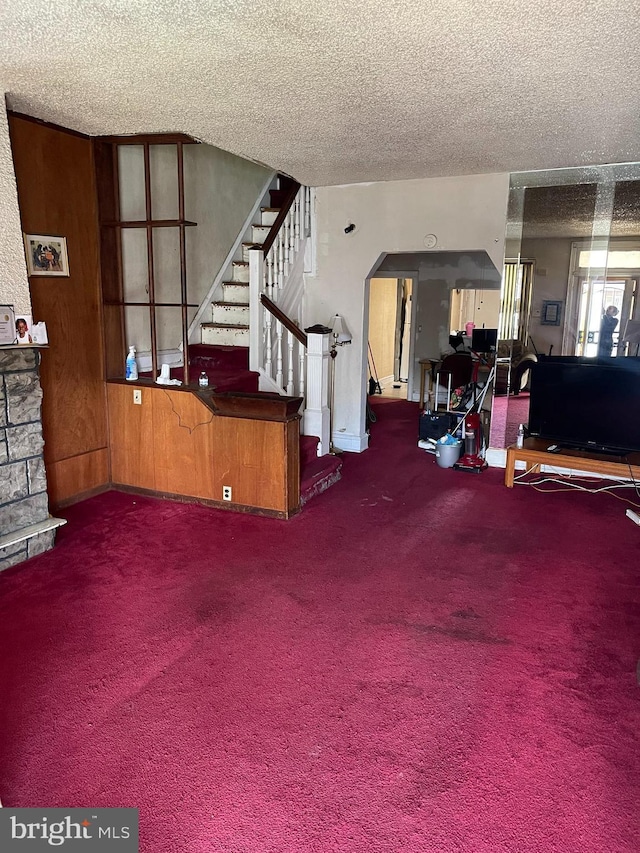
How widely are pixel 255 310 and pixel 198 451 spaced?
1637mm

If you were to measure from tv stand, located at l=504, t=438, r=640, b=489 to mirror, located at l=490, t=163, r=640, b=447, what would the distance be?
0.53 metres

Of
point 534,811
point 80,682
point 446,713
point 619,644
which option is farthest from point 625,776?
point 80,682

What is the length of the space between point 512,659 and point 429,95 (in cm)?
280

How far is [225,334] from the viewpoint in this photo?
5.98m

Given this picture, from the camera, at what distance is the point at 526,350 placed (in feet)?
17.4

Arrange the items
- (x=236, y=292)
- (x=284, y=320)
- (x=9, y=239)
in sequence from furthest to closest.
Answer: (x=236, y=292)
(x=284, y=320)
(x=9, y=239)

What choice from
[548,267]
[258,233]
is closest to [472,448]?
[548,267]

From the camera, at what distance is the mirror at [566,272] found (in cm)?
490

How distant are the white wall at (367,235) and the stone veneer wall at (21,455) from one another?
121 inches

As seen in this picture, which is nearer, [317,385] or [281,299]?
[317,385]

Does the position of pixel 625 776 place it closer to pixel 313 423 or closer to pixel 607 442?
pixel 607 442

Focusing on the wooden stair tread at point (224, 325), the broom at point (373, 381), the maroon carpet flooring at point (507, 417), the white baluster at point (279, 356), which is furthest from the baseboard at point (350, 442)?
the broom at point (373, 381)

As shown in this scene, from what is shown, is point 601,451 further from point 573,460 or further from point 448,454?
point 448,454

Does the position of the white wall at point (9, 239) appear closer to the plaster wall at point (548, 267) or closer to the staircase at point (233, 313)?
the staircase at point (233, 313)
